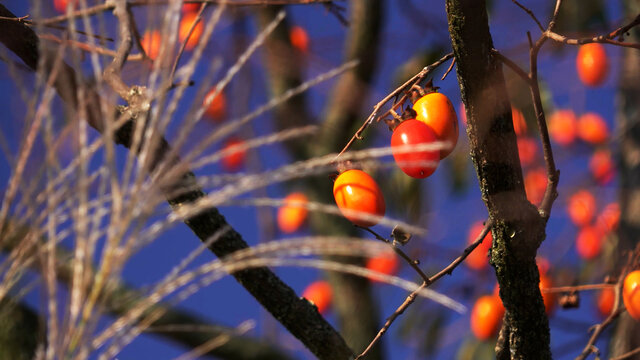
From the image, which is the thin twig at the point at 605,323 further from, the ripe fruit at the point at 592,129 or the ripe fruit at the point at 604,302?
the ripe fruit at the point at 592,129

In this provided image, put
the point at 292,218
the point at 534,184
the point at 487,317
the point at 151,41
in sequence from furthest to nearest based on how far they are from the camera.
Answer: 1. the point at 292,218
2. the point at 534,184
3. the point at 487,317
4. the point at 151,41

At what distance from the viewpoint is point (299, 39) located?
354 centimetres

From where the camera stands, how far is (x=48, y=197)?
78cm

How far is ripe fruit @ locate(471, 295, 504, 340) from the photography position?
1869 millimetres

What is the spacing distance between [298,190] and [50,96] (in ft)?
8.89

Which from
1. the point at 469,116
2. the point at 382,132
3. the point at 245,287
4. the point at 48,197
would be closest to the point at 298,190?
the point at 382,132

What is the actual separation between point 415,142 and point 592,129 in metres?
2.50

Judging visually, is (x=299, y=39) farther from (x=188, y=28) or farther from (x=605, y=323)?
(x=605, y=323)

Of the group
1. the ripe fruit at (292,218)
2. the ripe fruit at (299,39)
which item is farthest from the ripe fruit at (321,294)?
the ripe fruit at (299,39)

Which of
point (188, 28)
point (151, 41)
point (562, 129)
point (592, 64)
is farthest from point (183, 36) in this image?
point (562, 129)

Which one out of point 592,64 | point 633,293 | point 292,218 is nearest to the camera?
point 633,293

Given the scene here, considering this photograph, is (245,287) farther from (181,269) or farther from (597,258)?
(597,258)

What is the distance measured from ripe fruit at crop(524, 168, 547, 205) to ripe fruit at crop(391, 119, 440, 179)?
41.9 inches

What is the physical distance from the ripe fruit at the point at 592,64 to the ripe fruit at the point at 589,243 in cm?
64
